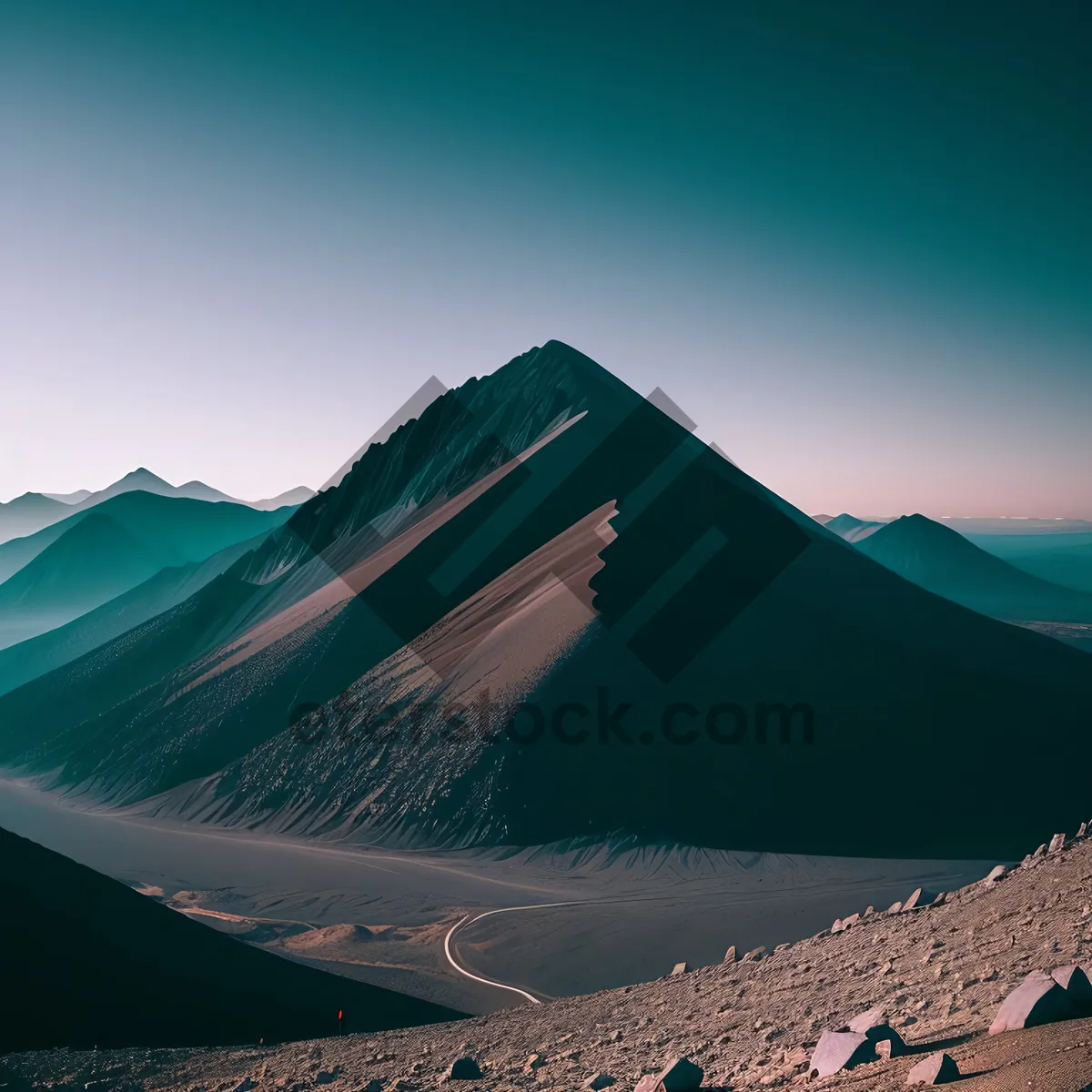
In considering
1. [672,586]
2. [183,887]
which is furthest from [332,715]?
[672,586]

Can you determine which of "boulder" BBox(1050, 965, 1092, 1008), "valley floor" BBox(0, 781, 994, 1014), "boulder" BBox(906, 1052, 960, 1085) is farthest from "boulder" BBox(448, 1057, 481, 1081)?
"valley floor" BBox(0, 781, 994, 1014)

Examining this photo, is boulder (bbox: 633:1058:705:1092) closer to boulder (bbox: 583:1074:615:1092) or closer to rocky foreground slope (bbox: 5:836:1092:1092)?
rocky foreground slope (bbox: 5:836:1092:1092)

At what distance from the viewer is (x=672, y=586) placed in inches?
1917

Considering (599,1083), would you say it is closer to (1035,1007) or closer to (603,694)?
(1035,1007)

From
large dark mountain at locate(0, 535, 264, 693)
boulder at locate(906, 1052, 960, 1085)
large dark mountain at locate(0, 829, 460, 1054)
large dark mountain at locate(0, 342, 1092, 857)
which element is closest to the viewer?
boulder at locate(906, 1052, 960, 1085)

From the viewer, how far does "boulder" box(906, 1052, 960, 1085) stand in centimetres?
569

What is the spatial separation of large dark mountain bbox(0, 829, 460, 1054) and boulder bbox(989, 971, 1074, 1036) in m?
16.5

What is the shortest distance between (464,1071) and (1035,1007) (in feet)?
27.3

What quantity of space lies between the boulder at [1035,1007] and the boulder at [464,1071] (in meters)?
7.69

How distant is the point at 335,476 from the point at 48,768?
1709 inches

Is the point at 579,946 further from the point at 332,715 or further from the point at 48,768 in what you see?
the point at 48,768

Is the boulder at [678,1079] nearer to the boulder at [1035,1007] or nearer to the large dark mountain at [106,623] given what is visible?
the boulder at [1035,1007]

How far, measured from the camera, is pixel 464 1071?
11.8 metres

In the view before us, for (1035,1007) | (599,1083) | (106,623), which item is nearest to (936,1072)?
(1035,1007)
